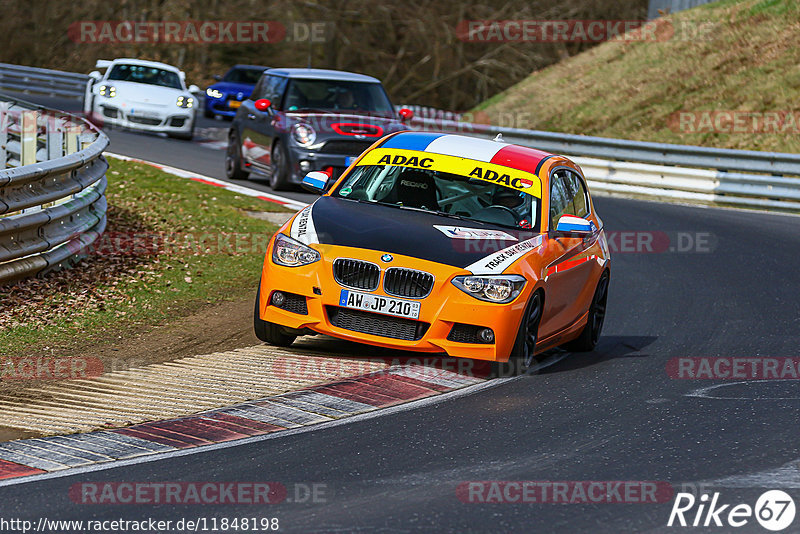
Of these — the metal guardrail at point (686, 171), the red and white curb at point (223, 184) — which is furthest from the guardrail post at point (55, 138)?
the metal guardrail at point (686, 171)

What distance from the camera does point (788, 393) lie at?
8445 mm

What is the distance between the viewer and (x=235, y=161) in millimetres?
19766

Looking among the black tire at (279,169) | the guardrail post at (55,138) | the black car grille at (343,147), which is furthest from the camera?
the black tire at (279,169)

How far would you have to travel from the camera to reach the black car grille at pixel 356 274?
8.40m

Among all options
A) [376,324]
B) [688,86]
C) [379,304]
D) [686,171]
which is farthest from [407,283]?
[688,86]

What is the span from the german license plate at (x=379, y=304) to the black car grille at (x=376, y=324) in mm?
44

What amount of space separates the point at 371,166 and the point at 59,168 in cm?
331

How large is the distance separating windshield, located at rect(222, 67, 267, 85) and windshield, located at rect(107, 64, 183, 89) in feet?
28.0

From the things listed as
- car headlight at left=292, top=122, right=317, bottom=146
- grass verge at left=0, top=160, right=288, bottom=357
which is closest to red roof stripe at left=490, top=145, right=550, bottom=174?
grass verge at left=0, top=160, right=288, bottom=357

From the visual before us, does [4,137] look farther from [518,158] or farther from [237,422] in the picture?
[237,422]

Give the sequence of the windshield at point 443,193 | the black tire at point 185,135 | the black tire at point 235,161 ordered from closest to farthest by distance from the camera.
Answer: the windshield at point 443,193
the black tire at point 235,161
the black tire at point 185,135

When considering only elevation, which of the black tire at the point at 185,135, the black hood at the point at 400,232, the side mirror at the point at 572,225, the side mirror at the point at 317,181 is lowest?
the black tire at the point at 185,135

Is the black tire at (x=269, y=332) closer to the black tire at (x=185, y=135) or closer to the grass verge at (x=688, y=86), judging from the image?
the black tire at (x=185, y=135)

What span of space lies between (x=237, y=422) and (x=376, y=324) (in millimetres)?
1642
